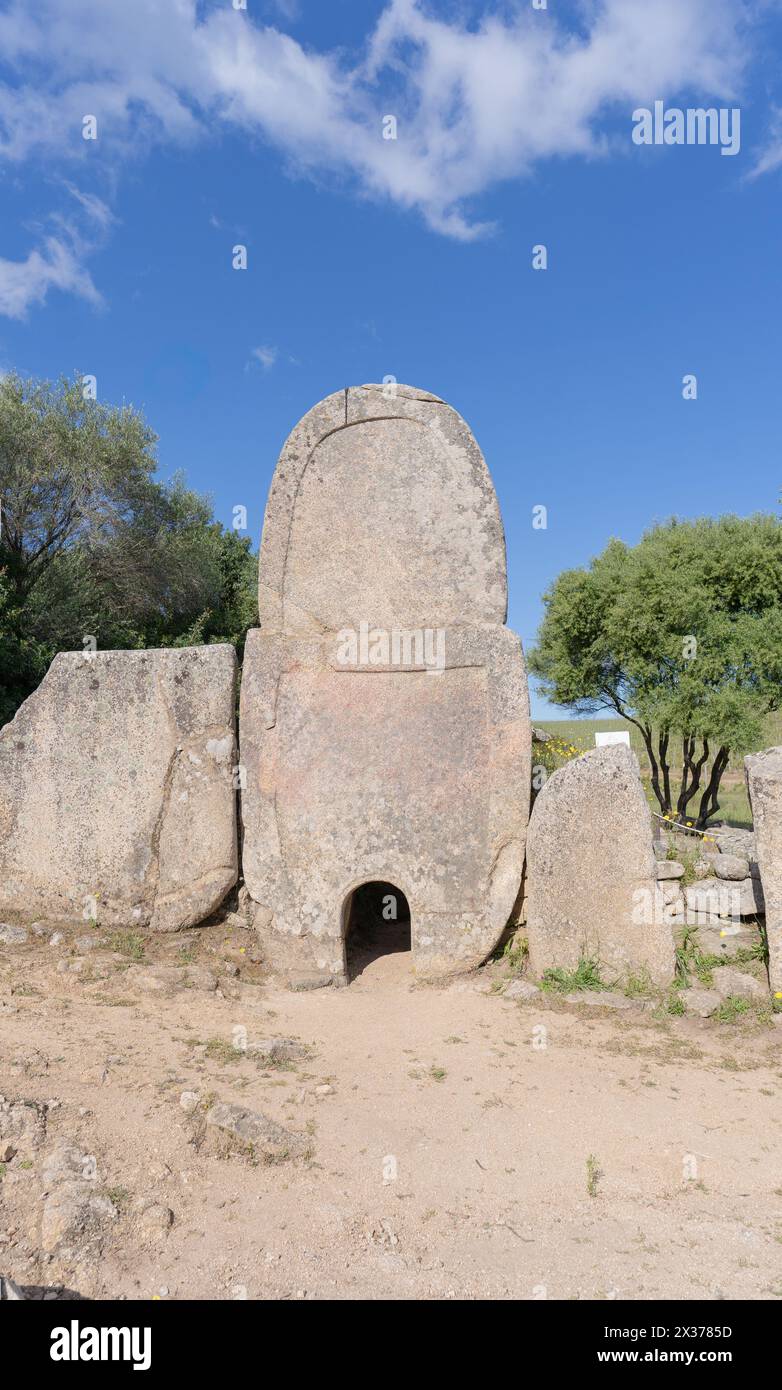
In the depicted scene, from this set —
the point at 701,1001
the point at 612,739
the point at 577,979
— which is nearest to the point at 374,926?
the point at 577,979

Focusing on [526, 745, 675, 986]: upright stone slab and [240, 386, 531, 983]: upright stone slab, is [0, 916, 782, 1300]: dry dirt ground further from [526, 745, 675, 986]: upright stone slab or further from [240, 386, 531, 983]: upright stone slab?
[240, 386, 531, 983]: upright stone slab

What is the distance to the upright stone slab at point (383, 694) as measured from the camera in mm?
7273

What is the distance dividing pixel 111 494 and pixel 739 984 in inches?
520

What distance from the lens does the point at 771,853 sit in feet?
21.1

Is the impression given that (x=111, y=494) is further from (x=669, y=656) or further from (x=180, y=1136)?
(x=180, y=1136)

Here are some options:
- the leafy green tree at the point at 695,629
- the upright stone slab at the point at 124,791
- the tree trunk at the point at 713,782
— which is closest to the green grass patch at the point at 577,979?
the upright stone slab at the point at 124,791

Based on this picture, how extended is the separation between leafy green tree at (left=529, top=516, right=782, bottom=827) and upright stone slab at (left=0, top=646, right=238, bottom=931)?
950 cm

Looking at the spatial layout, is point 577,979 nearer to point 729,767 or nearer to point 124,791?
point 124,791

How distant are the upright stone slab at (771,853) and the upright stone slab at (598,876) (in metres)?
0.72

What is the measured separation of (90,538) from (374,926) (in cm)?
971

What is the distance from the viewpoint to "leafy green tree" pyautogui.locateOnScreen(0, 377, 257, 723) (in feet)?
45.8

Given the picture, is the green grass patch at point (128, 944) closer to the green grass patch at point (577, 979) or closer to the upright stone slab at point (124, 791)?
the upright stone slab at point (124, 791)
